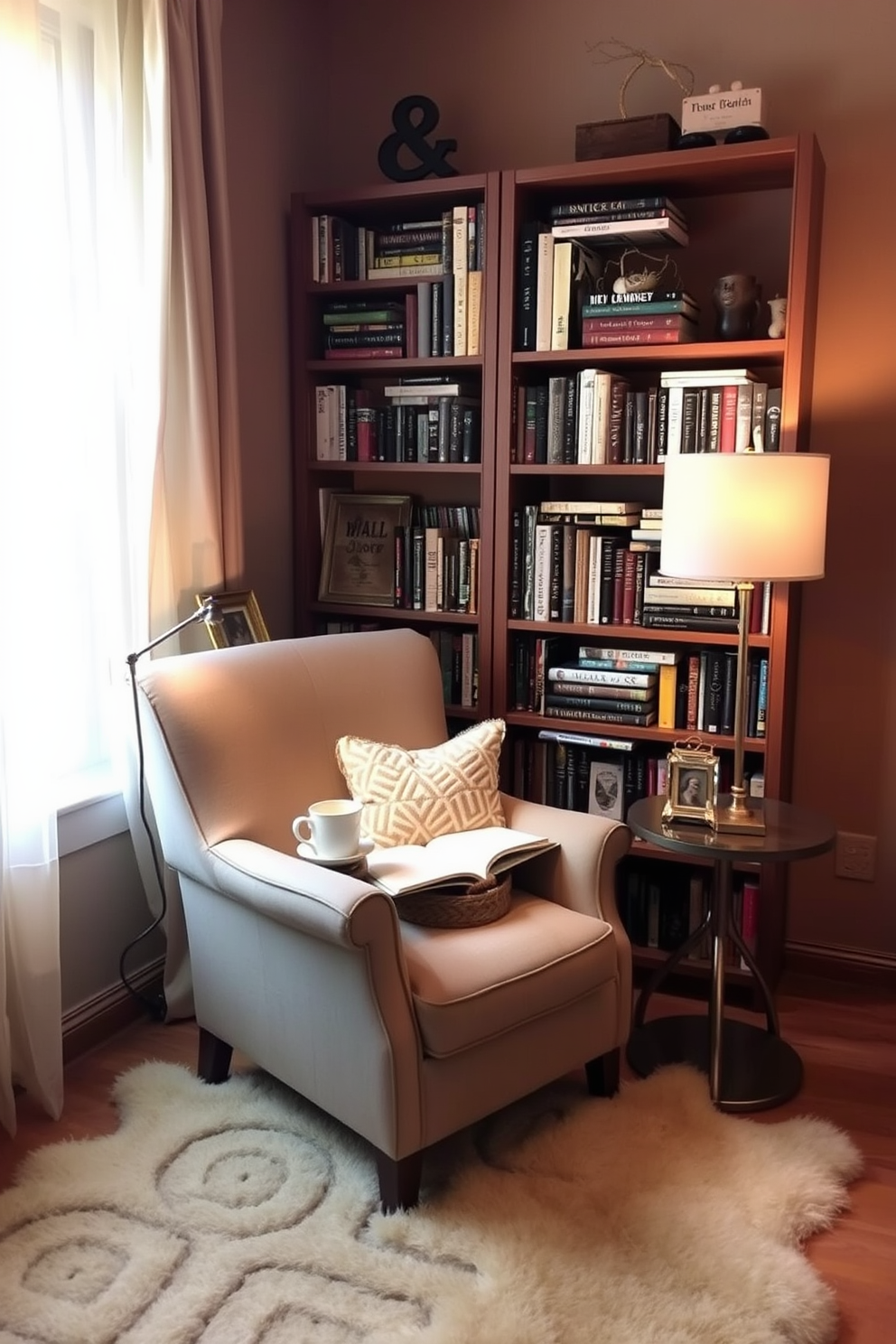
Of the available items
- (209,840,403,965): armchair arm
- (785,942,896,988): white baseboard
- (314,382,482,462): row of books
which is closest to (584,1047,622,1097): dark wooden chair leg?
(209,840,403,965): armchair arm

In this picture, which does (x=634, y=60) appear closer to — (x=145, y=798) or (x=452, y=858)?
(x=452, y=858)

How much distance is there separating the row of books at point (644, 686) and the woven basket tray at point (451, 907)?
80cm

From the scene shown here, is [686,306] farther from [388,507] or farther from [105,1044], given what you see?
[105,1044]

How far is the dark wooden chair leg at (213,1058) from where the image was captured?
2.35 m

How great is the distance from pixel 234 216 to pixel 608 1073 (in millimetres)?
2223

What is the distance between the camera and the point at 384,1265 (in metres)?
1.82

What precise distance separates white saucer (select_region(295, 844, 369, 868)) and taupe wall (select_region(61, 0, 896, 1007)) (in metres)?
0.66

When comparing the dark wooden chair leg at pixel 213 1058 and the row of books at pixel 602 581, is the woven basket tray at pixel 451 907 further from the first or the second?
the row of books at pixel 602 581

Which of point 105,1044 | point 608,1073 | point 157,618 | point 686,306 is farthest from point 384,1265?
point 686,306

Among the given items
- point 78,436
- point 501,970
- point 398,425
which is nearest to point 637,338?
point 398,425

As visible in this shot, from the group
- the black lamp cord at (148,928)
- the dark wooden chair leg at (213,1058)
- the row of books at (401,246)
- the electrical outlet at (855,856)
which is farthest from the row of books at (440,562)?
the dark wooden chair leg at (213,1058)

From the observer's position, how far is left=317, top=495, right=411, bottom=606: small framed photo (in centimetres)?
309

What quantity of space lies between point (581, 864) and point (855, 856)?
38.1 inches

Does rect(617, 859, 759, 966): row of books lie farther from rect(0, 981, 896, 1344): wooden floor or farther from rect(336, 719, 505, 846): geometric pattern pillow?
rect(336, 719, 505, 846): geometric pattern pillow
